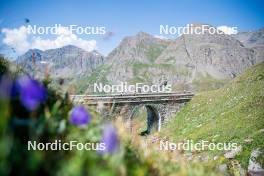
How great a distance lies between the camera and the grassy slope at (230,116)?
1152 inches

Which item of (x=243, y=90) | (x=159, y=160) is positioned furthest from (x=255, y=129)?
(x=159, y=160)

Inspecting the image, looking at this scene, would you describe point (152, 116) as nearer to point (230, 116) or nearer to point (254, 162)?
point (230, 116)

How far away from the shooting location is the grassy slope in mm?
29252

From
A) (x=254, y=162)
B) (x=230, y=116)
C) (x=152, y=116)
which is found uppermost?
(x=152, y=116)

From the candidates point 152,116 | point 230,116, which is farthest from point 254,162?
point 152,116

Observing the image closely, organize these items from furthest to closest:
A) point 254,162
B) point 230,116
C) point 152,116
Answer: point 152,116 < point 230,116 < point 254,162

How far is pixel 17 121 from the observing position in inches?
147

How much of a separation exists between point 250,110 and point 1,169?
114ft

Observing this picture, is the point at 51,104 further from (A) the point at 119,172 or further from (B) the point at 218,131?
(B) the point at 218,131

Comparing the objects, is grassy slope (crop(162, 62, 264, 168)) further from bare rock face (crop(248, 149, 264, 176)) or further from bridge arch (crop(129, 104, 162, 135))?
bridge arch (crop(129, 104, 162, 135))

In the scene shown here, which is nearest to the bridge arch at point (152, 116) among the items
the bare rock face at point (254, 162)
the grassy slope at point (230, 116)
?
the grassy slope at point (230, 116)

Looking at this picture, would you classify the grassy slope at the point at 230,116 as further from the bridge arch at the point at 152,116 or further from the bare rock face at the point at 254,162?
the bridge arch at the point at 152,116

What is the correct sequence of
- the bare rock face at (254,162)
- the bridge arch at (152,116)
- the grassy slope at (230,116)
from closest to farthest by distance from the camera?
the bare rock face at (254,162), the grassy slope at (230,116), the bridge arch at (152,116)

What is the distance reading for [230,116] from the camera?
38594mm
